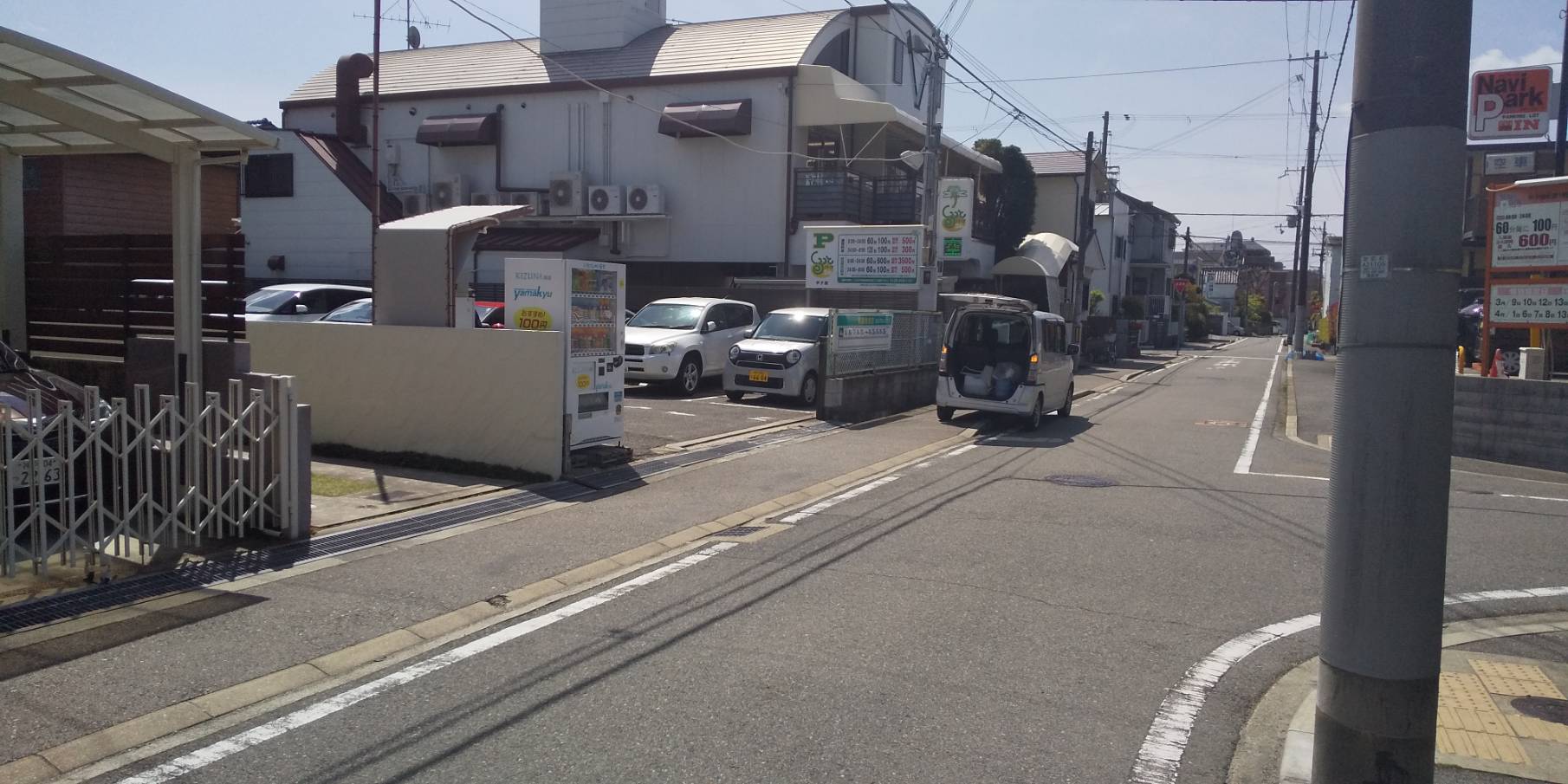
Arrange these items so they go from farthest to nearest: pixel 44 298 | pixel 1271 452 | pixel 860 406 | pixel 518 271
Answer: pixel 860 406, pixel 1271 452, pixel 518 271, pixel 44 298

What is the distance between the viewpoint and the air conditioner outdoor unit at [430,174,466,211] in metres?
32.3

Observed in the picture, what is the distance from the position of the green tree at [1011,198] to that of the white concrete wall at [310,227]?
69.5 feet

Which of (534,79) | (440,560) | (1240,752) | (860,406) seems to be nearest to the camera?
(1240,752)

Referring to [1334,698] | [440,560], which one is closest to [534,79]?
[440,560]

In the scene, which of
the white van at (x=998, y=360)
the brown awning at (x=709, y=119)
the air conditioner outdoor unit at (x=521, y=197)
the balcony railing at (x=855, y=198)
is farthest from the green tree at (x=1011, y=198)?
the white van at (x=998, y=360)

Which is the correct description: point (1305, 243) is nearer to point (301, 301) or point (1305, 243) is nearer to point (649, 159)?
point (649, 159)

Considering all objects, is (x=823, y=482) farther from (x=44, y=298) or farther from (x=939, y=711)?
(x=44, y=298)

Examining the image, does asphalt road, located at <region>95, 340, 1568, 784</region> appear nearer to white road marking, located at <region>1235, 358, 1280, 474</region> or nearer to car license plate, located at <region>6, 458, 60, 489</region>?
white road marking, located at <region>1235, 358, 1280, 474</region>

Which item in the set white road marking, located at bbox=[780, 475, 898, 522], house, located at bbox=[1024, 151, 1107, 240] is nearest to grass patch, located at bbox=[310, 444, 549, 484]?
white road marking, located at bbox=[780, 475, 898, 522]

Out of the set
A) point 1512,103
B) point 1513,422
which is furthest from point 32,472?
point 1512,103

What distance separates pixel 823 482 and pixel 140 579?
21.2ft

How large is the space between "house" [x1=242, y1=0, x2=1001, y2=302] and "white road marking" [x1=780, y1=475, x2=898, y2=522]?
18.1m

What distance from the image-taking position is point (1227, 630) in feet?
22.1

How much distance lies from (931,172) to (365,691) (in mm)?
17846
